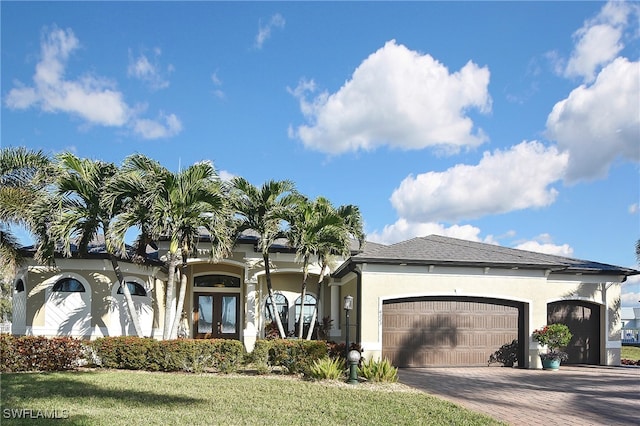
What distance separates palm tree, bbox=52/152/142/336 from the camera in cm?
1563

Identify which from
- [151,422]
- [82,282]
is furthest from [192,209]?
[151,422]

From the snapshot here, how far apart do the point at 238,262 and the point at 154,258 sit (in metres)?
3.06

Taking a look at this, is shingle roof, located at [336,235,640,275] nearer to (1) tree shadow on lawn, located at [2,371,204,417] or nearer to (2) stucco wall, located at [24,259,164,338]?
(1) tree shadow on lawn, located at [2,371,204,417]

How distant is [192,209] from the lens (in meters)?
15.8

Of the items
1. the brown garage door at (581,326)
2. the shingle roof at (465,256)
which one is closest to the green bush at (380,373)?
the shingle roof at (465,256)

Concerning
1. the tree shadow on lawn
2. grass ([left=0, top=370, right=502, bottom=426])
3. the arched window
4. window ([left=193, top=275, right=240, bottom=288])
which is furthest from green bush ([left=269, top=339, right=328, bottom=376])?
window ([left=193, top=275, right=240, bottom=288])

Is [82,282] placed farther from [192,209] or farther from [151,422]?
[151,422]

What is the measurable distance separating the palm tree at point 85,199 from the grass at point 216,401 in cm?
407

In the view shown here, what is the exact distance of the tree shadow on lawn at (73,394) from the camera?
404 inches

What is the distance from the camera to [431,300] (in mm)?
17844

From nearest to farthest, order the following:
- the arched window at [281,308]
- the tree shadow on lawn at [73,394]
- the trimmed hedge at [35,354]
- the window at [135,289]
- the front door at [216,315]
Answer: the tree shadow on lawn at [73,394] → the trimmed hedge at [35,354] → the window at [135,289] → the arched window at [281,308] → the front door at [216,315]

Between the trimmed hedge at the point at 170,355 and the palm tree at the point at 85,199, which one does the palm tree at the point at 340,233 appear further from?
the palm tree at the point at 85,199

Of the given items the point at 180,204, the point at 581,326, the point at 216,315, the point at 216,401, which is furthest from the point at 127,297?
the point at 581,326

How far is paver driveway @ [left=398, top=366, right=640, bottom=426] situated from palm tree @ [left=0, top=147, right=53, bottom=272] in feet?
35.6
